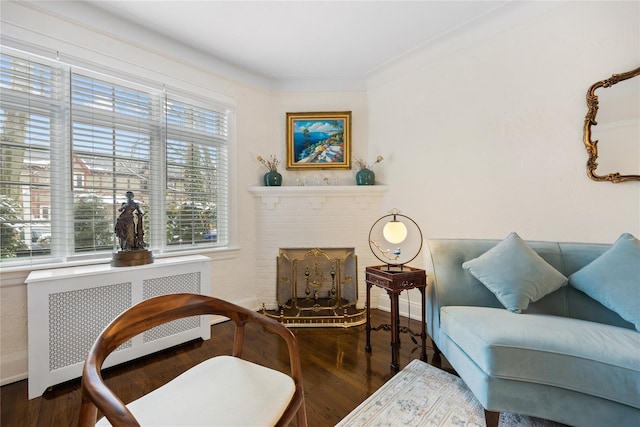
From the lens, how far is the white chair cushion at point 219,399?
2.68 ft

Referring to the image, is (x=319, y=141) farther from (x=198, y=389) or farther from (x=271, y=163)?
(x=198, y=389)

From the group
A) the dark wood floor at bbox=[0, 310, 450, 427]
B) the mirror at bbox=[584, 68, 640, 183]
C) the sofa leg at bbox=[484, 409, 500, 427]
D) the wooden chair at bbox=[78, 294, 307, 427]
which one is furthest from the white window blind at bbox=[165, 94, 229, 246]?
the mirror at bbox=[584, 68, 640, 183]

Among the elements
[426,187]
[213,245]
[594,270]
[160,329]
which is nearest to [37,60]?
[213,245]

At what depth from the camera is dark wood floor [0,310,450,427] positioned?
150cm

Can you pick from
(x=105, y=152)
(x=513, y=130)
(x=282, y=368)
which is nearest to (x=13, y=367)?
(x=105, y=152)

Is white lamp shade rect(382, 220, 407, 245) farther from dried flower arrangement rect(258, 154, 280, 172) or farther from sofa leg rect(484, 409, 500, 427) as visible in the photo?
dried flower arrangement rect(258, 154, 280, 172)

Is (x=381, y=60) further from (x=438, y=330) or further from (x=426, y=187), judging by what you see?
(x=438, y=330)

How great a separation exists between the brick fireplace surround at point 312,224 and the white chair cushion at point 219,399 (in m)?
2.05

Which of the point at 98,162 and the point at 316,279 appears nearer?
the point at 98,162

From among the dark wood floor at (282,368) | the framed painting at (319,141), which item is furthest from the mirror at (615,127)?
the framed painting at (319,141)

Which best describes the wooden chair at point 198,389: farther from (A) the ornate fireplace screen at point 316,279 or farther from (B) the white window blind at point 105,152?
(A) the ornate fireplace screen at point 316,279

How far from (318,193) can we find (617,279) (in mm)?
2393

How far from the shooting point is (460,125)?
258cm

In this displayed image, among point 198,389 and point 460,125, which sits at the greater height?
point 460,125
